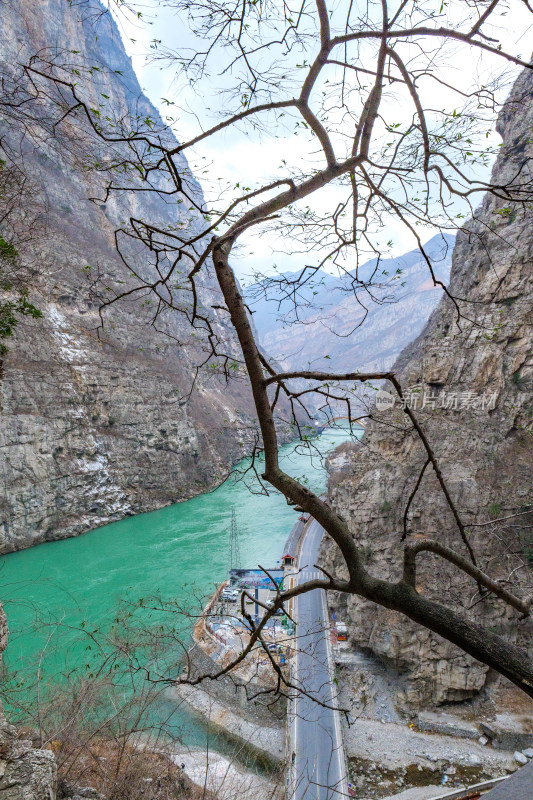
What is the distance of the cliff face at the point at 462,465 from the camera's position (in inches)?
348

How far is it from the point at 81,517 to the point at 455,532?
17715mm

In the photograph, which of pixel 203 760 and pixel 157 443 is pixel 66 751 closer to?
pixel 203 760

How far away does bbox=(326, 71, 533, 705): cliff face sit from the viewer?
883 cm

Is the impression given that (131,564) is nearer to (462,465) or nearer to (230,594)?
(230,594)

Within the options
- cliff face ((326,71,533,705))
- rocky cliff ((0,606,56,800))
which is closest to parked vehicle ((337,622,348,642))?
cliff face ((326,71,533,705))

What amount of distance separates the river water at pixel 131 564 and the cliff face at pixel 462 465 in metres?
2.32

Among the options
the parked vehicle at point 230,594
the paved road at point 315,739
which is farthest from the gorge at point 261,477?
the parked vehicle at point 230,594

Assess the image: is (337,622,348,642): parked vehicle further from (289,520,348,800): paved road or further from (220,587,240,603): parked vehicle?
(220,587,240,603): parked vehicle

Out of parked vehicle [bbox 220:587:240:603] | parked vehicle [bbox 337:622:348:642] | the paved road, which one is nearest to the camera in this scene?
the paved road

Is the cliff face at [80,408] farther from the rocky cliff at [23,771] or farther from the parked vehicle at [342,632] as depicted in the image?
the rocky cliff at [23,771]

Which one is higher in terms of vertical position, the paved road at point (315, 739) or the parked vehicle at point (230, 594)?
the parked vehicle at point (230, 594)

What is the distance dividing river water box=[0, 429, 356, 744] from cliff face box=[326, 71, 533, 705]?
2315mm

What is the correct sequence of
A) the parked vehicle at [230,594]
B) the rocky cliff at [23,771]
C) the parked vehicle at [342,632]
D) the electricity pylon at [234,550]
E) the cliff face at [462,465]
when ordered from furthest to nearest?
the electricity pylon at [234,550] < the parked vehicle at [230,594] < the parked vehicle at [342,632] < the cliff face at [462,465] < the rocky cliff at [23,771]

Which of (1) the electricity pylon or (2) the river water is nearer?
(2) the river water
